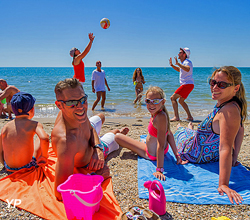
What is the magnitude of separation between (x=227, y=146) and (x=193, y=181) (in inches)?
30.1

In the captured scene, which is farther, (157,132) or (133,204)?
(157,132)

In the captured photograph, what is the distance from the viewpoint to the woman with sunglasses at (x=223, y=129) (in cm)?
257

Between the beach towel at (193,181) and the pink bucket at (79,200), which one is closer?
the pink bucket at (79,200)

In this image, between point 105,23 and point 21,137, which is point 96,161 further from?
point 105,23

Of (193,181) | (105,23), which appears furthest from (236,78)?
(105,23)

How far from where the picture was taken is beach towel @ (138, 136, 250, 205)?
2554 millimetres

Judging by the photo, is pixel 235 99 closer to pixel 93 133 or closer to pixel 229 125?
pixel 229 125

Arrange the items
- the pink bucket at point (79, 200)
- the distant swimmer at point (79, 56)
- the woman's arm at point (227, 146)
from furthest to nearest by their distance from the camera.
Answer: the distant swimmer at point (79, 56)
the woman's arm at point (227, 146)
the pink bucket at point (79, 200)

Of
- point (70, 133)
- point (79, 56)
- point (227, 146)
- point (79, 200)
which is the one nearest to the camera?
point (79, 200)

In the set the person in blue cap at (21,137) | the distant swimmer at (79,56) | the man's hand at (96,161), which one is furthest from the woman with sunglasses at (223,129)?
the distant swimmer at (79,56)

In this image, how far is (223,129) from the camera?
265 centimetres

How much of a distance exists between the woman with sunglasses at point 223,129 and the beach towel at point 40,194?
4.69 ft

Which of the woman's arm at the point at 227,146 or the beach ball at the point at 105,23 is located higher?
the beach ball at the point at 105,23

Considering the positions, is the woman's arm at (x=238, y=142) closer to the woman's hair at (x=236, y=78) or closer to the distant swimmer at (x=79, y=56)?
the woman's hair at (x=236, y=78)
